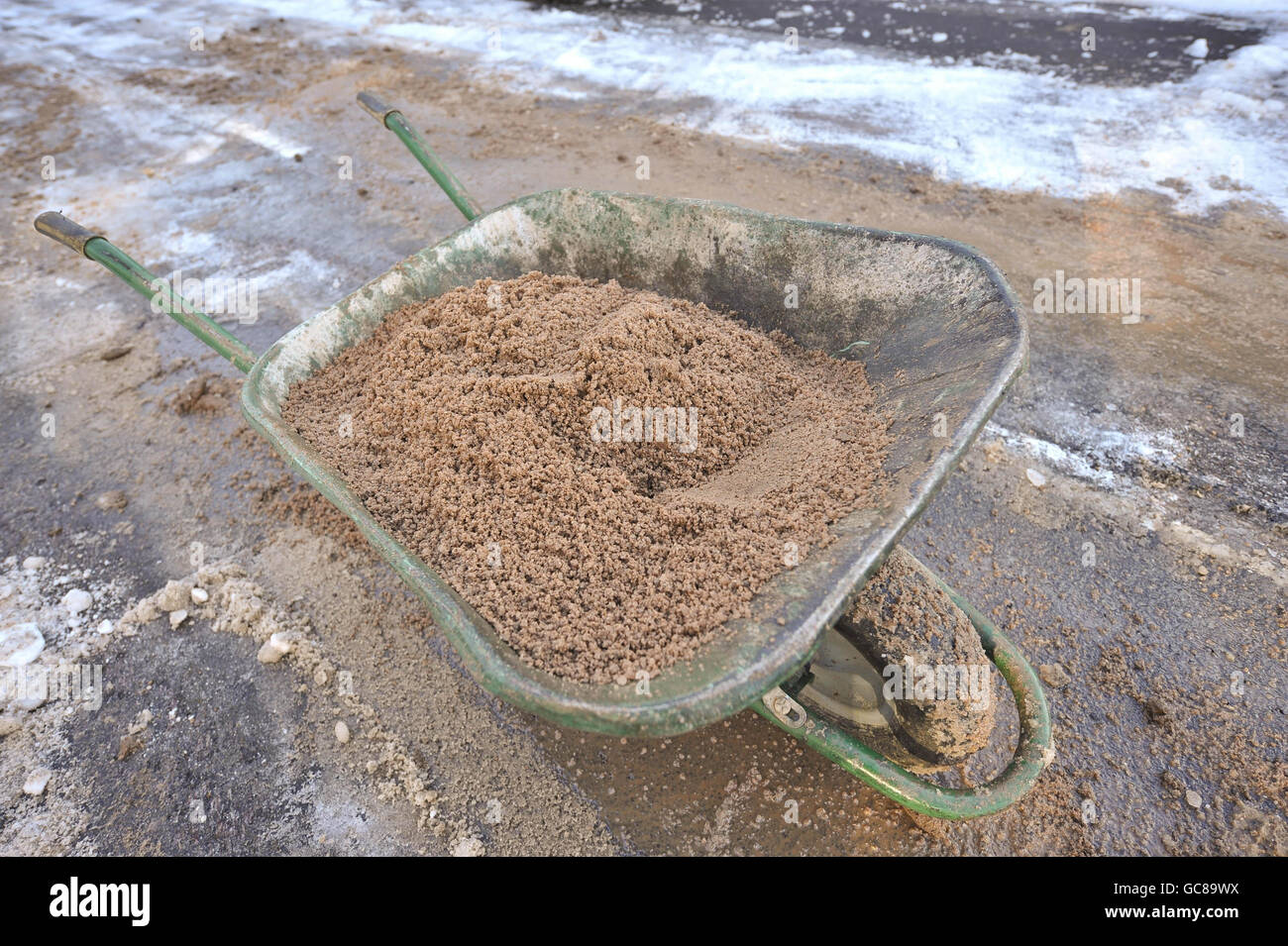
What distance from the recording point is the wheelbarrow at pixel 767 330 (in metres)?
1.42

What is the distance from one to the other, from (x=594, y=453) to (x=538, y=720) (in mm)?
979

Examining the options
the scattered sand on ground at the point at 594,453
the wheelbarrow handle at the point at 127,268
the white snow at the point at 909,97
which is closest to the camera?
the scattered sand on ground at the point at 594,453

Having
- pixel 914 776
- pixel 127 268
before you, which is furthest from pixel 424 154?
pixel 914 776

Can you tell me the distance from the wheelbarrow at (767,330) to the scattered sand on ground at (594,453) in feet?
0.27

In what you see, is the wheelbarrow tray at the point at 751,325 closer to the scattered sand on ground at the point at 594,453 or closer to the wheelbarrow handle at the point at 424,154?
the scattered sand on ground at the point at 594,453

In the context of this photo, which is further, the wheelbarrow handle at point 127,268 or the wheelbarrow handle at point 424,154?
the wheelbarrow handle at point 424,154

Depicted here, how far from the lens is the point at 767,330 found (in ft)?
8.73

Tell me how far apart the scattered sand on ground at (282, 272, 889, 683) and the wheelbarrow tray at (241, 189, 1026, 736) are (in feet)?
0.24

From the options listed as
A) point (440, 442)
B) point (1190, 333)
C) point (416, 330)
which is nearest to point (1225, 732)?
point (1190, 333)

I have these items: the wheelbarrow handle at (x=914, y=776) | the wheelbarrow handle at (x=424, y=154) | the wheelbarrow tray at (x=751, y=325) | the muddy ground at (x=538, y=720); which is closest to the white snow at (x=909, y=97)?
the muddy ground at (x=538, y=720)

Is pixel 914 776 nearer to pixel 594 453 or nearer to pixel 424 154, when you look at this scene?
pixel 594 453

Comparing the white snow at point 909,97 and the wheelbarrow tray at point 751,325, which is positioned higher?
the white snow at point 909,97

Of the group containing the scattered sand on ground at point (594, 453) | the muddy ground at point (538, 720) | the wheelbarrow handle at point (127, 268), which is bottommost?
the muddy ground at point (538, 720)

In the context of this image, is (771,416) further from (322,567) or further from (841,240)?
(322,567)
